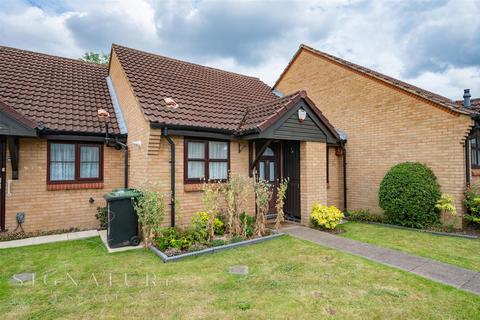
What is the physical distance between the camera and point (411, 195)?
883 centimetres

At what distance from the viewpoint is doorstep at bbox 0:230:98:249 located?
23.0ft

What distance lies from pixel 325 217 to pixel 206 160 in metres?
4.37

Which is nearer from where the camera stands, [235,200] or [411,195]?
[235,200]

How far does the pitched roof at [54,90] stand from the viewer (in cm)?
832

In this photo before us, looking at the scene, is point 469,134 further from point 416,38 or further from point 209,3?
point 209,3

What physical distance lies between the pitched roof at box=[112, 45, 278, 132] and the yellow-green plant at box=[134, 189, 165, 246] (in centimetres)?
215

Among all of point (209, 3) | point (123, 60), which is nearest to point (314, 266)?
point (123, 60)

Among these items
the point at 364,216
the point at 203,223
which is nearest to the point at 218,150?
the point at 203,223

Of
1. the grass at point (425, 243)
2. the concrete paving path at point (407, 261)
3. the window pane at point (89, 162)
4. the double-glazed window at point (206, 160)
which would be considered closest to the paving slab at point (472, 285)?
the concrete paving path at point (407, 261)

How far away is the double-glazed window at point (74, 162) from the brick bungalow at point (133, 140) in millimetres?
31

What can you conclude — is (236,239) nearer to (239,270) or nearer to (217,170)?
(239,270)

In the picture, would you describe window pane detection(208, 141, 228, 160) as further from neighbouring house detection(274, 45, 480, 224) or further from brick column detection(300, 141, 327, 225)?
neighbouring house detection(274, 45, 480, 224)

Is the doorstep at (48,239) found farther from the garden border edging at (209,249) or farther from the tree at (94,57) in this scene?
the tree at (94,57)

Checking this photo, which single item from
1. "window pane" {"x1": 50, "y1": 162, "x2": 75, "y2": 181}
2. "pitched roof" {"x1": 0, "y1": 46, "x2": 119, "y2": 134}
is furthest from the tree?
"window pane" {"x1": 50, "y1": 162, "x2": 75, "y2": 181}
